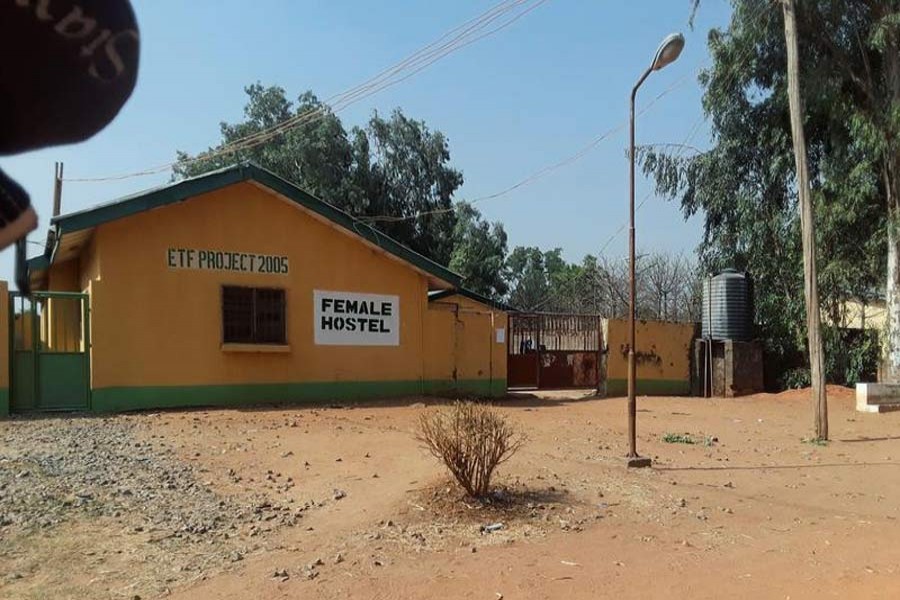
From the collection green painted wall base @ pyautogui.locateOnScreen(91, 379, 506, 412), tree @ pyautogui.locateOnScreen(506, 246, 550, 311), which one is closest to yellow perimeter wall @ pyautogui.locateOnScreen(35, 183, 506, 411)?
green painted wall base @ pyautogui.locateOnScreen(91, 379, 506, 412)

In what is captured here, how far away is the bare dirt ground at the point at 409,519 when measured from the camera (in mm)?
5176

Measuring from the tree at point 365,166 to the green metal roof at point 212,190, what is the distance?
571 inches

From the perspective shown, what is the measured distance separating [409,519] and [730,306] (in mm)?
16327

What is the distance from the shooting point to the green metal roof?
40.0 ft

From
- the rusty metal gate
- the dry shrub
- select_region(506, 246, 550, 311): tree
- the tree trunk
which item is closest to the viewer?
the dry shrub

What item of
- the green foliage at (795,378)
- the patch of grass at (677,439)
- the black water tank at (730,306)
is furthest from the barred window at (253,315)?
the green foliage at (795,378)

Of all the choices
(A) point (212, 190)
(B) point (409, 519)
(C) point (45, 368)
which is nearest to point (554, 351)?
(A) point (212, 190)

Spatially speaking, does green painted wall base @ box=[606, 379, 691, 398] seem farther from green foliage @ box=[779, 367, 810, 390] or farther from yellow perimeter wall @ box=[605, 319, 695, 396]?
green foliage @ box=[779, 367, 810, 390]

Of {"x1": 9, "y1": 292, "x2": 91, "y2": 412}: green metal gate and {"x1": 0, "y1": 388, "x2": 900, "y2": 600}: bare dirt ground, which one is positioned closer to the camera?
{"x1": 0, "y1": 388, "x2": 900, "y2": 600}: bare dirt ground

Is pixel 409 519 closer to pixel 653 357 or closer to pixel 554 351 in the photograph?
pixel 554 351

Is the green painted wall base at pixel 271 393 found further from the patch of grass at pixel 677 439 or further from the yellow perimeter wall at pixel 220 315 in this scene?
the patch of grass at pixel 677 439

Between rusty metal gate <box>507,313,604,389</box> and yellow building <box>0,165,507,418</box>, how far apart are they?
191cm

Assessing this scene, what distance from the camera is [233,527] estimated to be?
6273mm

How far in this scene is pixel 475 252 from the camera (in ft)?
105
